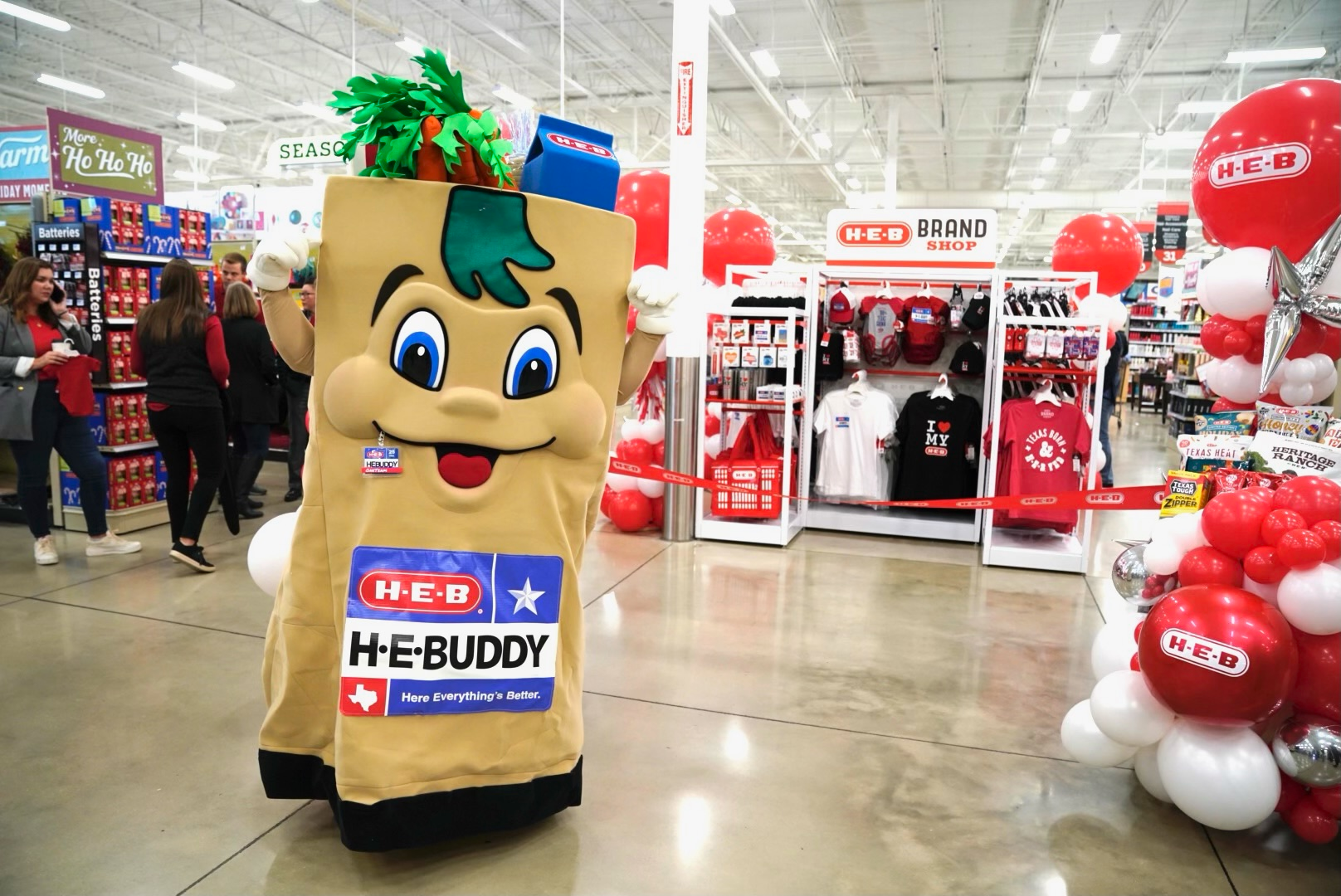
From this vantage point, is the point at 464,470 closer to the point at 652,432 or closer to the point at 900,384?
the point at 652,432

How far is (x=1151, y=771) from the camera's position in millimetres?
2588

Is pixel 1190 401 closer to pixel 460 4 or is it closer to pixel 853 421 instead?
pixel 853 421

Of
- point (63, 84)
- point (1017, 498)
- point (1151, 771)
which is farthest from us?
point (63, 84)

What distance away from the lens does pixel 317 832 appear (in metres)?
2.42

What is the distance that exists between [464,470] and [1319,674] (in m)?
2.31

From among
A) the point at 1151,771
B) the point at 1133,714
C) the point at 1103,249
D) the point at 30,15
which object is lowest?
the point at 1151,771

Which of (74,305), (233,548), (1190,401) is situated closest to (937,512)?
(233,548)

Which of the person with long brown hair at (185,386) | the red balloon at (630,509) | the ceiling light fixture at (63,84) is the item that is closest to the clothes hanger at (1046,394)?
the red balloon at (630,509)

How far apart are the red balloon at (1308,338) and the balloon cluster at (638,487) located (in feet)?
Result: 11.8

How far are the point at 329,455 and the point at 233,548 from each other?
365 cm

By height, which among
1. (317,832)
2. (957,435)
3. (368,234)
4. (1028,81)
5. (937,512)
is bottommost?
(317,832)

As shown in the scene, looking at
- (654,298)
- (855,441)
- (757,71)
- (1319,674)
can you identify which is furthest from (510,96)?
(1319,674)

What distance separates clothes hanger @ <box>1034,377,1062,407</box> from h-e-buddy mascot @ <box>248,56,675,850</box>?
3.79 m

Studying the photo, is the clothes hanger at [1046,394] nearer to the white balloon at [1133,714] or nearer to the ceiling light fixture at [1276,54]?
the white balloon at [1133,714]
